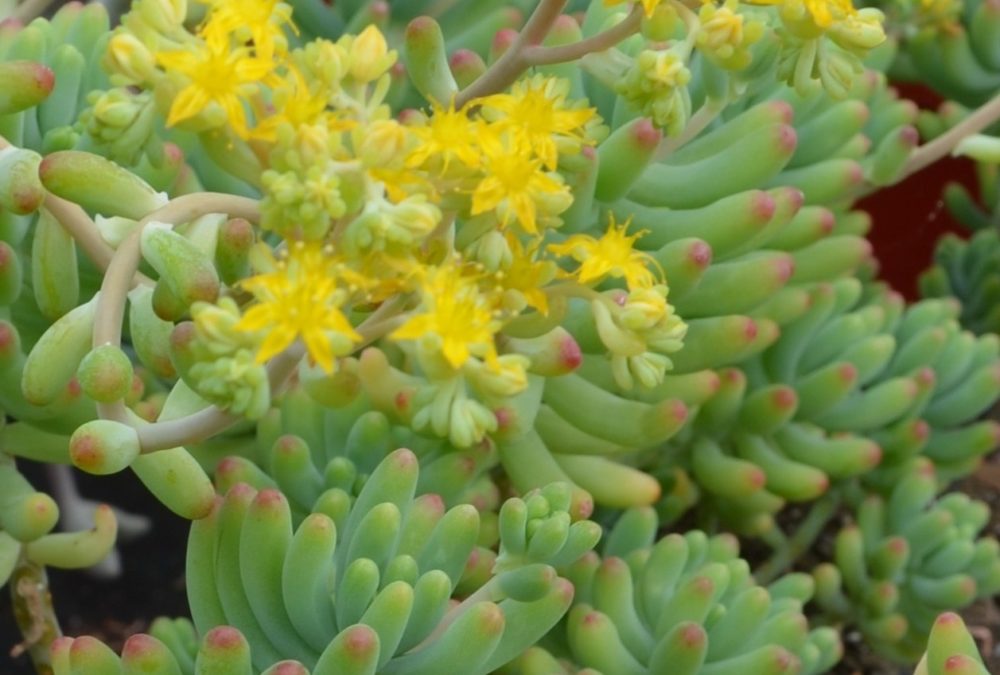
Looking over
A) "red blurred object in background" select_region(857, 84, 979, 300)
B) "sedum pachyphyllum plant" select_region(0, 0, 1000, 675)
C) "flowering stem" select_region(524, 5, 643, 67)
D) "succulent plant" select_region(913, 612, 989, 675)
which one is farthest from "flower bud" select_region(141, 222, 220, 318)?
"red blurred object in background" select_region(857, 84, 979, 300)

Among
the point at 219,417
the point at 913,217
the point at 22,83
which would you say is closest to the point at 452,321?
the point at 219,417

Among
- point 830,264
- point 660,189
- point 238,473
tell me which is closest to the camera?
point 238,473

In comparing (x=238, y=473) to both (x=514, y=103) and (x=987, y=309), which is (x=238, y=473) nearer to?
(x=514, y=103)

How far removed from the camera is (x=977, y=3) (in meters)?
1.44

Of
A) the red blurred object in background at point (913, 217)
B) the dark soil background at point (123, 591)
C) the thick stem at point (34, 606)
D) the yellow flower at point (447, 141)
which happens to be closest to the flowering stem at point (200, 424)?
the yellow flower at point (447, 141)

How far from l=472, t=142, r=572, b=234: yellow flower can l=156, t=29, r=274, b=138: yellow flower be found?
11cm

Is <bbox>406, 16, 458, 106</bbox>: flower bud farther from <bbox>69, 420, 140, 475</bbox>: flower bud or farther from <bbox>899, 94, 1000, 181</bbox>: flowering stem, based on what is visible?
<bbox>899, 94, 1000, 181</bbox>: flowering stem

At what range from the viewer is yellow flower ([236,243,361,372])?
21.6 inches

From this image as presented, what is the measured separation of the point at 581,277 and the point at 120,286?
227 millimetres

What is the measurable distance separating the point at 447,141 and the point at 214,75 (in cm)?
11

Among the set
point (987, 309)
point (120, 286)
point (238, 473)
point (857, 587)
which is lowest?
point (857, 587)

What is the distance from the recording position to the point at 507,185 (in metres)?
0.60

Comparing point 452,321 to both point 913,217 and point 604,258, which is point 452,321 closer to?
point 604,258

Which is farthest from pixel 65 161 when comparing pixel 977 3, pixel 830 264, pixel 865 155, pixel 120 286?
pixel 977 3
